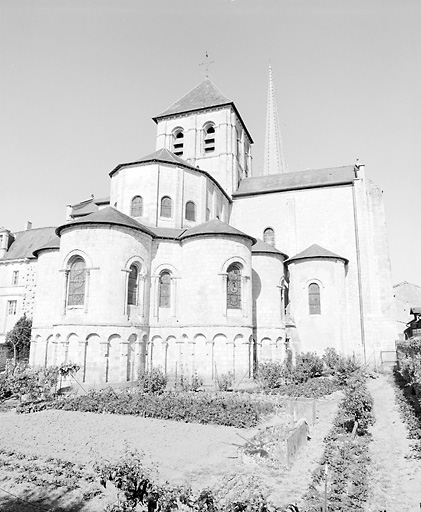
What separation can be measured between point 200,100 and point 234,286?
22591mm

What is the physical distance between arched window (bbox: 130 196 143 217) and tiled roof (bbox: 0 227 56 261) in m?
17.6

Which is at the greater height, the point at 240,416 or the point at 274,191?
the point at 274,191

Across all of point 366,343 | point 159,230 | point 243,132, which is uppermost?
point 243,132

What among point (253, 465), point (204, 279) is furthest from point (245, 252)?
point (253, 465)

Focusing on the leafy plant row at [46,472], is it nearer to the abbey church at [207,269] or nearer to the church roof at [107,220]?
the abbey church at [207,269]

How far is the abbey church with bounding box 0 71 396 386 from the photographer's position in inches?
786

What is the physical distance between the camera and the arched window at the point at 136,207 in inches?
995

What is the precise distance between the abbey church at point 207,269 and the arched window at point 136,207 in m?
0.10

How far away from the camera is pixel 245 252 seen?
2250 cm

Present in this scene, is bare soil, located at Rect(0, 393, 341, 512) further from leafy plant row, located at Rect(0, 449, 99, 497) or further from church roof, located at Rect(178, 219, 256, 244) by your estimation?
church roof, located at Rect(178, 219, 256, 244)

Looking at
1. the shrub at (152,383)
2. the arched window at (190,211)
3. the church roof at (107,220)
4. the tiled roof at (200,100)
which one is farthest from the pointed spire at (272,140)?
the shrub at (152,383)

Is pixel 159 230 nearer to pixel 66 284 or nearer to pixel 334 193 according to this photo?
pixel 66 284

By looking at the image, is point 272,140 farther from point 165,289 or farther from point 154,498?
point 154,498

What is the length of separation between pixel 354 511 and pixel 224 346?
47.5 feet
